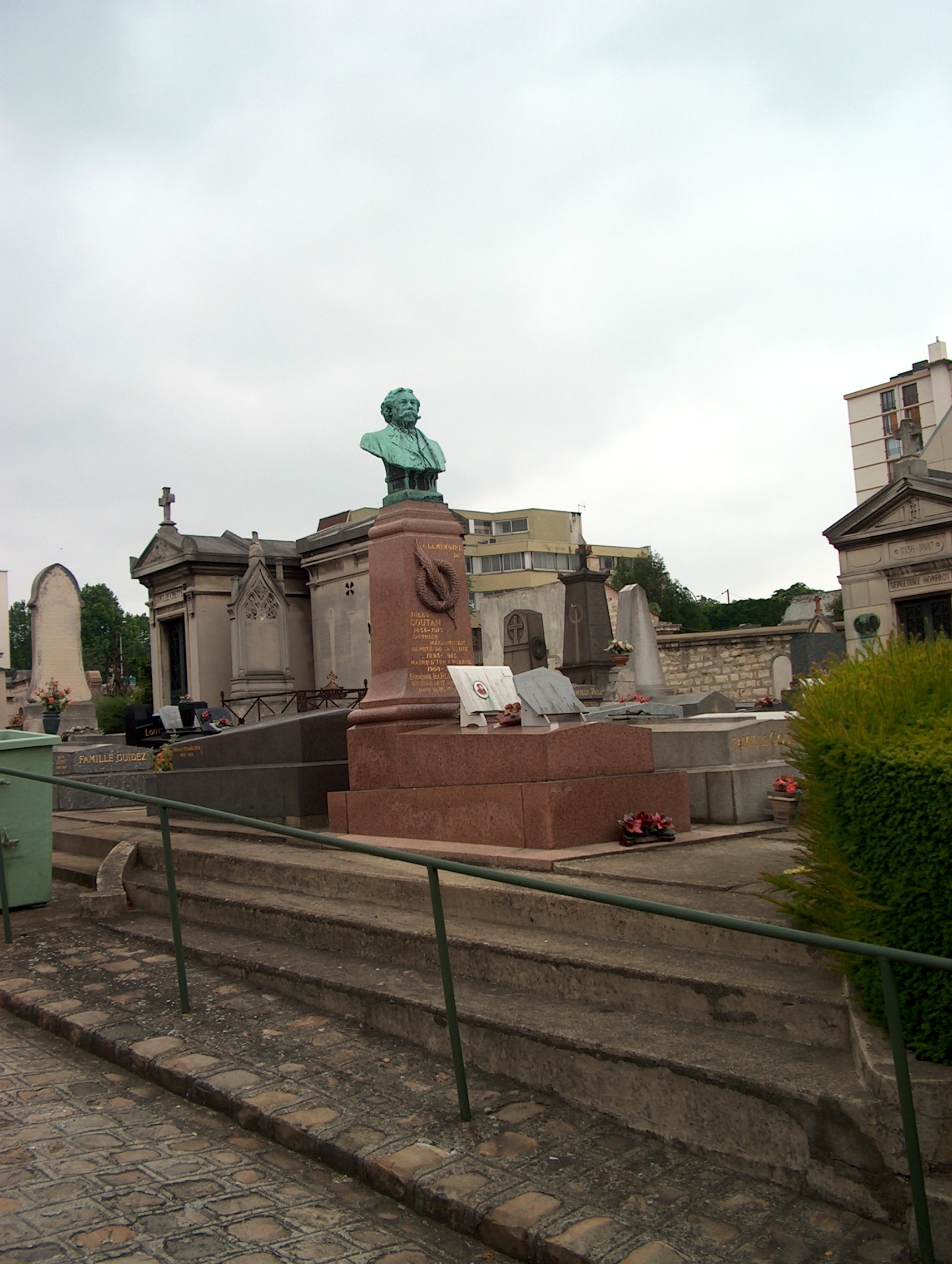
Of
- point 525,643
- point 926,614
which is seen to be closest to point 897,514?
point 926,614

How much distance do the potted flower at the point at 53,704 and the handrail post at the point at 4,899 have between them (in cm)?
1451

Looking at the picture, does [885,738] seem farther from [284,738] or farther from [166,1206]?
[284,738]

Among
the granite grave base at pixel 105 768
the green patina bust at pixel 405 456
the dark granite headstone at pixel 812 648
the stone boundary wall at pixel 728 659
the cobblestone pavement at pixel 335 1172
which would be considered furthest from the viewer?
the stone boundary wall at pixel 728 659

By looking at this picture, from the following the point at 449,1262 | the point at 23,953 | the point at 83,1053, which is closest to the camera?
the point at 449,1262

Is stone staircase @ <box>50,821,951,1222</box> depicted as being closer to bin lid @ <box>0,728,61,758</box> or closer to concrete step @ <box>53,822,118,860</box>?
bin lid @ <box>0,728,61,758</box>

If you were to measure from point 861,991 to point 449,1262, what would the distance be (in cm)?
144

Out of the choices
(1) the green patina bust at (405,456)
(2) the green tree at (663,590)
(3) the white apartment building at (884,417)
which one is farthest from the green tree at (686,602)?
(1) the green patina bust at (405,456)

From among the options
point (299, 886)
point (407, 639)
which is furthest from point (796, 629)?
point (299, 886)

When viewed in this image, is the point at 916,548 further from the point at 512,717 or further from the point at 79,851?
the point at 79,851

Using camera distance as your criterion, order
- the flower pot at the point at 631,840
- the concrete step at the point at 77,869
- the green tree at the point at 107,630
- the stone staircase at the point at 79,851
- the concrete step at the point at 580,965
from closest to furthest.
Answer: the concrete step at the point at 580,965
the flower pot at the point at 631,840
the concrete step at the point at 77,869
the stone staircase at the point at 79,851
the green tree at the point at 107,630

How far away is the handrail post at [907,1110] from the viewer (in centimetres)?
250

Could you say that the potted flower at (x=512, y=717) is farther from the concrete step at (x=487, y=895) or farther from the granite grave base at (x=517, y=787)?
the concrete step at (x=487, y=895)

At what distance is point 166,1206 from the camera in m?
3.23

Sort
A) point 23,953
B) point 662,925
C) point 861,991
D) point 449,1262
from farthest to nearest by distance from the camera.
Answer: point 23,953, point 662,925, point 861,991, point 449,1262
